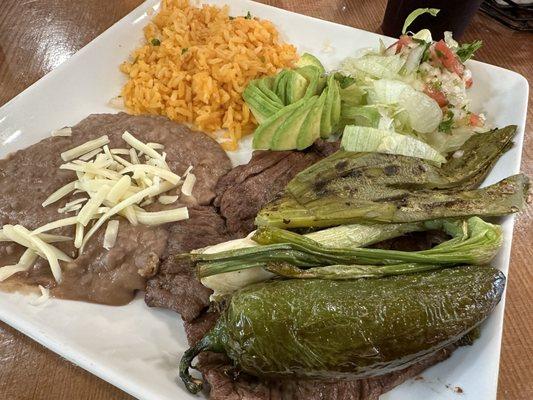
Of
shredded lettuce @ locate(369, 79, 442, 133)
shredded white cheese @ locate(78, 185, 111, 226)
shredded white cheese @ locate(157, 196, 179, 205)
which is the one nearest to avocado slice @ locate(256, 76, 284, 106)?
shredded lettuce @ locate(369, 79, 442, 133)

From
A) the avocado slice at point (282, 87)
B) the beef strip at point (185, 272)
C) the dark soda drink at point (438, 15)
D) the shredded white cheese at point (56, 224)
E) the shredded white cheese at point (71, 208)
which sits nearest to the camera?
the beef strip at point (185, 272)

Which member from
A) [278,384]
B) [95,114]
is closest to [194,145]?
[95,114]

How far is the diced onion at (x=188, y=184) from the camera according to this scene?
2452mm

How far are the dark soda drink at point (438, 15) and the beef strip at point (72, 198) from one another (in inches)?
75.5

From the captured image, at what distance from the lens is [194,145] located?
2.74 m

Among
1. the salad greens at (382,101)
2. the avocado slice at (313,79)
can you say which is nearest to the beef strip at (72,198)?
the salad greens at (382,101)

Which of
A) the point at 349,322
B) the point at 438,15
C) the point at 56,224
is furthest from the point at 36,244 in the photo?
the point at 438,15

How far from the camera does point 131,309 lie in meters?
2.18

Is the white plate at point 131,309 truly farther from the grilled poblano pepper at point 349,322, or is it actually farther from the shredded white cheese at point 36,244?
the grilled poblano pepper at point 349,322

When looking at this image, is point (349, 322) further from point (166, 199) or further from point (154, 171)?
Answer: point (154, 171)

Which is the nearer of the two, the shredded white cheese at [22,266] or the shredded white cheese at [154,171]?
the shredded white cheese at [22,266]

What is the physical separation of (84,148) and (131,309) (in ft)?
3.21

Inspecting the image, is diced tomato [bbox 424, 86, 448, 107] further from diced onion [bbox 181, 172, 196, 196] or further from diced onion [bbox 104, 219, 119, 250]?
diced onion [bbox 104, 219, 119, 250]

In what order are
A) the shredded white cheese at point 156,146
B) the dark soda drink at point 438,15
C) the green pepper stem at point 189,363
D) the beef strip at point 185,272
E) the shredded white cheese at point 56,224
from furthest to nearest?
the dark soda drink at point 438,15 → the shredded white cheese at point 156,146 → the shredded white cheese at point 56,224 → the beef strip at point 185,272 → the green pepper stem at point 189,363
